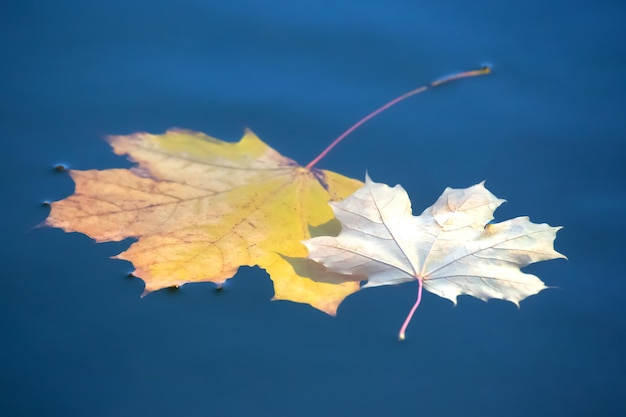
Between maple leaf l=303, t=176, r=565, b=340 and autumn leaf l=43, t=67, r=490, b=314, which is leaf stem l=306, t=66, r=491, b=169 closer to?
autumn leaf l=43, t=67, r=490, b=314

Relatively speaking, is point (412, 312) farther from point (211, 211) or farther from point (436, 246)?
point (211, 211)

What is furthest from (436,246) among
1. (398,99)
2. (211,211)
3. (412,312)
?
(398,99)

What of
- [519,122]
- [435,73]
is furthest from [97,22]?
[519,122]

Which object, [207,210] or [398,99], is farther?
[398,99]

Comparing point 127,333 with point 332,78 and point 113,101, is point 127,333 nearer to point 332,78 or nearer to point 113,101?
point 113,101

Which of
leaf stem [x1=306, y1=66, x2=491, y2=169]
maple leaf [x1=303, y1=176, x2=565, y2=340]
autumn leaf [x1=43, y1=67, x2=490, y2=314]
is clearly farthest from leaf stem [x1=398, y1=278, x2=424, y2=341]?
leaf stem [x1=306, y1=66, x2=491, y2=169]

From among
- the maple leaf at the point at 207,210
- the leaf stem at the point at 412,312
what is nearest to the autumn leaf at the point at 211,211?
the maple leaf at the point at 207,210
